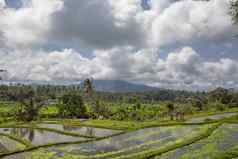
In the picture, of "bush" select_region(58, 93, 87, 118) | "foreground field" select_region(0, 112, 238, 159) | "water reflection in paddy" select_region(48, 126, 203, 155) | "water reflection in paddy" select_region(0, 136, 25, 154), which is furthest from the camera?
"bush" select_region(58, 93, 87, 118)

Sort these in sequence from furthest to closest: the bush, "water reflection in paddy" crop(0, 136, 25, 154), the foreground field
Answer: the bush, "water reflection in paddy" crop(0, 136, 25, 154), the foreground field

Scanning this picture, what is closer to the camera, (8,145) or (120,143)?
(120,143)

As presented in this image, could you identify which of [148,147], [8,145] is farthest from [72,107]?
[148,147]

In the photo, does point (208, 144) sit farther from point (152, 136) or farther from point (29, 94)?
point (29, 94)

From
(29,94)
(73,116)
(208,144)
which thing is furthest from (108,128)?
(29,94)

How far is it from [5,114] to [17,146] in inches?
2199

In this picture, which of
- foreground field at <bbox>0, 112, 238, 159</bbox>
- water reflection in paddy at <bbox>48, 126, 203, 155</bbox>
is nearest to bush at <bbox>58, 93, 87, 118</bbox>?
foreground field at <bbox>0, 112, 238, 159</bbox>

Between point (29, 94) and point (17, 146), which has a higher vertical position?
point (29, 94)

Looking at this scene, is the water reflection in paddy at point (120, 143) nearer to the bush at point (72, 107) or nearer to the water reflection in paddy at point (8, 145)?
the water reflection in paddy at point (8, 145)

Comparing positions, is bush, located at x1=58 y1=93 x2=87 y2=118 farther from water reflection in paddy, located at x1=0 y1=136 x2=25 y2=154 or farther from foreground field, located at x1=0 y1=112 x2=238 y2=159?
foreground field, located at x1=0 y1=112 x2=238 y2=159

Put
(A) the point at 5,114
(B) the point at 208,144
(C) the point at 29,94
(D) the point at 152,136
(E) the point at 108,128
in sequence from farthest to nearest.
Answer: (C) the point at 29,94, (A) the point at 5,114, (E) the point at 108,128, (D) the point at 152,136, (B) the point at 208,144

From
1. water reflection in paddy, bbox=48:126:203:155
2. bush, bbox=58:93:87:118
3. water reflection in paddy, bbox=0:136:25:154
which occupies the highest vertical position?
bush, bbox=58:93:87:118

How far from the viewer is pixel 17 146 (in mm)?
31172

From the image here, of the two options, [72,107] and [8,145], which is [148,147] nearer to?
[8,145]
